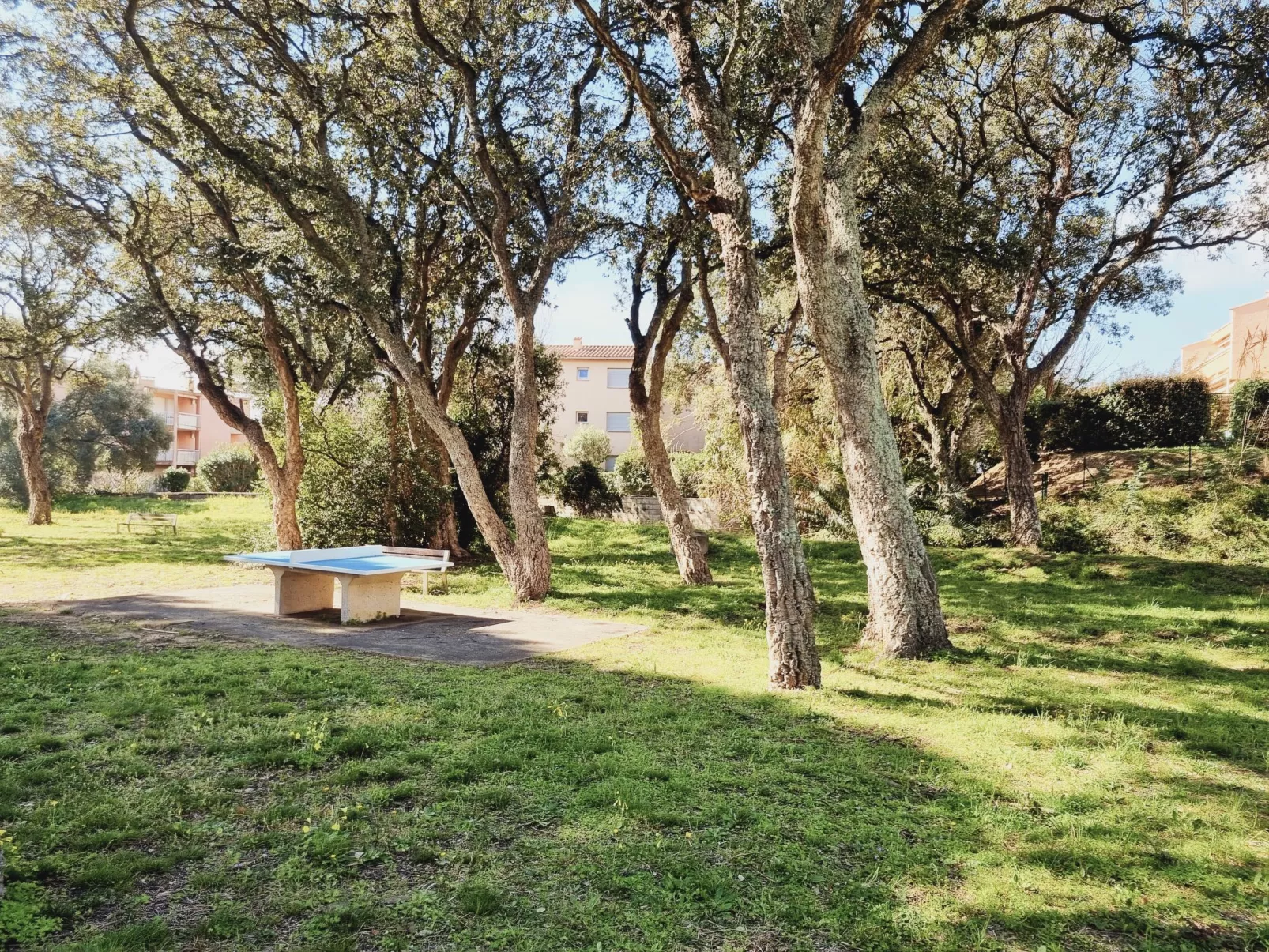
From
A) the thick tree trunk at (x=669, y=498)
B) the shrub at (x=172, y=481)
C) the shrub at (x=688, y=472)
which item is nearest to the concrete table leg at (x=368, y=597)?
the thick tree trunk at (x=669, y=498)

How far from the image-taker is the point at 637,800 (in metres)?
3.91

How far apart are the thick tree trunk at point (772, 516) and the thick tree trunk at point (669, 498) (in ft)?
19.5

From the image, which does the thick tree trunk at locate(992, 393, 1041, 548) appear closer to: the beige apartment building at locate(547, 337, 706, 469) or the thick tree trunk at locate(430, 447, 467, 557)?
the thick tree trunk at locate(430, 447, 467, 557)

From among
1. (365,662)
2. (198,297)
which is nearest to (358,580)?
(365,662)

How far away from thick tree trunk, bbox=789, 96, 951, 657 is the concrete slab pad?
317cm

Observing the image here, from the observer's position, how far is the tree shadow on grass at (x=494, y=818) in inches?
113

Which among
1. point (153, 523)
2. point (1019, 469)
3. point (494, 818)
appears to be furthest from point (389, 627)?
point (153, 523)

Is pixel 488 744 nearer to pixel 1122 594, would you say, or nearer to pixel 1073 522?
pixel 1122 594

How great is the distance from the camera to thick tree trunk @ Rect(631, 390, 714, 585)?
40.9ft

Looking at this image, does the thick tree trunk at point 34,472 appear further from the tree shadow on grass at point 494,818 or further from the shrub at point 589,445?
the tree shadow on grass at point 494,818

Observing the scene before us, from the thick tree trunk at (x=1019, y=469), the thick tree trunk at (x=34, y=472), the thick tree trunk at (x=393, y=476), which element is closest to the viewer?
the thick tree trunk at (x=1019, y=469)

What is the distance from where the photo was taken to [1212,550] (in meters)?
12.6

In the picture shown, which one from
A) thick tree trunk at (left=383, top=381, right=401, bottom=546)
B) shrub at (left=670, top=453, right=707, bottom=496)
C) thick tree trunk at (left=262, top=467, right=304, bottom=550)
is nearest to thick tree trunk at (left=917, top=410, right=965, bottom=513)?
shrub at (left=670, top=453, right=707, bottom=496)

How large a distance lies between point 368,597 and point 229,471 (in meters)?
32.7
